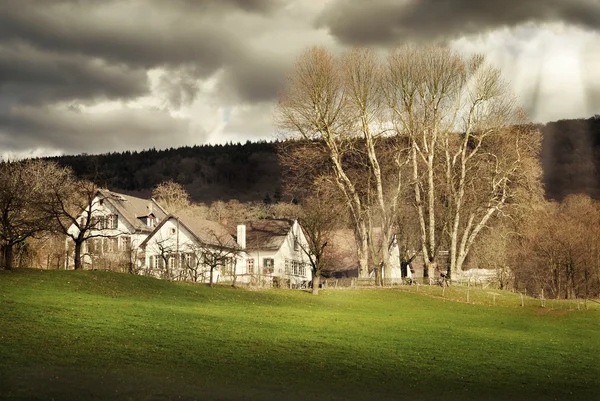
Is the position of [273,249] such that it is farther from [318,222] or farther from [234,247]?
[318,222]

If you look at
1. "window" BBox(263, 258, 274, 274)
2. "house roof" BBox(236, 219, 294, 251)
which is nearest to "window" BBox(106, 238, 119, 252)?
"house roof" BBox(236, 219, 294, 251)

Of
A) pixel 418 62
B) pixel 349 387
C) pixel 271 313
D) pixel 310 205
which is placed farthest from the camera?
pixel 310 205

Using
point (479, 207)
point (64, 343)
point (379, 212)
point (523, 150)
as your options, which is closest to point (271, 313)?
point (64, 343)

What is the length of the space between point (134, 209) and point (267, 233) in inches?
753

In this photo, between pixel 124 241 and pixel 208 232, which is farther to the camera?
pixel 124 241

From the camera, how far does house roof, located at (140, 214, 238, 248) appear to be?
263 ft

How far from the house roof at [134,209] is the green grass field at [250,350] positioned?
4093 centimetres

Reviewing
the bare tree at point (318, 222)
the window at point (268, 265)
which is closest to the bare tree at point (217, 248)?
the window at point (268, 265)

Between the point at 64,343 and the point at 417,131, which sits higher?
the point at 417,131

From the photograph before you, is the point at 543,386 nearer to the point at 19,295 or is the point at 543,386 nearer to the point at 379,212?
the point at 19,295

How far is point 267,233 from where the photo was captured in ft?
282

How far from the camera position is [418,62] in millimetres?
70250

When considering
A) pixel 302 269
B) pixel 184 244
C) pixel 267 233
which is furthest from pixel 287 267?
pixel 184 244

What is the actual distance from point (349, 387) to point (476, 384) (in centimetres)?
519
